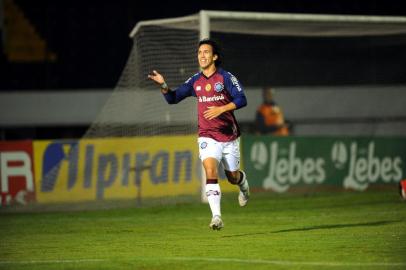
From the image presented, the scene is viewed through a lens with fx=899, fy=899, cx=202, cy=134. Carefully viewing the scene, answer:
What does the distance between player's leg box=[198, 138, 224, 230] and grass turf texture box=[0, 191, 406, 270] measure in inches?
15.8

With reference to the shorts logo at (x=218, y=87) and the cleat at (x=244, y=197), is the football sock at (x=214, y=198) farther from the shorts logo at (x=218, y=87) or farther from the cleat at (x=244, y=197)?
the cleat at (x=244, y=197)

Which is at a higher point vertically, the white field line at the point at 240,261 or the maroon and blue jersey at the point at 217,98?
the maroon and blue jersey at the point at 217,98

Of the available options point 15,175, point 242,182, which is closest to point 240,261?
point 242,182

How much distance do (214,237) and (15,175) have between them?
25.0 ft

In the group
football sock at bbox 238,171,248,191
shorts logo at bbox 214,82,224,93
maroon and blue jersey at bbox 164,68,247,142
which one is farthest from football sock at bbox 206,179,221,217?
shorts logo at bbox 214,82,224,93

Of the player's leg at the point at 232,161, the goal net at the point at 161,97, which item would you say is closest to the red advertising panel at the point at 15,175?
the goal net at the point at 161,97

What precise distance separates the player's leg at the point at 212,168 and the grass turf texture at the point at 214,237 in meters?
0.40

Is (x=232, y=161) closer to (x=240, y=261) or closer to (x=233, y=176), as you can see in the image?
(x=233, y=176)

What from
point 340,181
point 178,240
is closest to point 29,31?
point 340,181

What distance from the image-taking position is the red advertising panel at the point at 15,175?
54.9 ft

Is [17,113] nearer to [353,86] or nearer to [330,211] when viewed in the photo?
[353,86]

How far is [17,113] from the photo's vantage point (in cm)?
2541

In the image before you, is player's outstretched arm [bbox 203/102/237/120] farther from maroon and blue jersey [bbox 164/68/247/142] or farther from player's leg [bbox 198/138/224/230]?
player's leg [bbox 198/138/224/230]

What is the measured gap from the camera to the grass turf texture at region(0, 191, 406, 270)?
7.91 m
